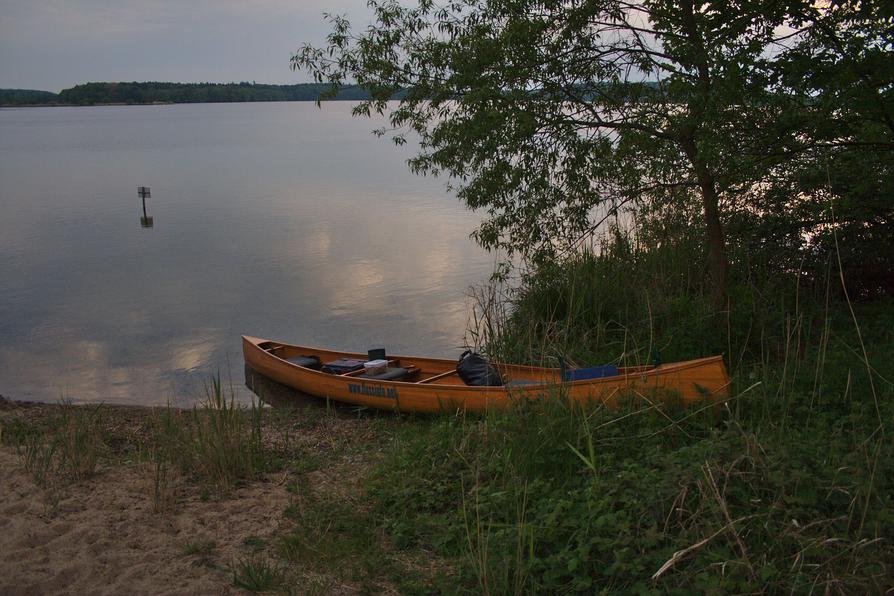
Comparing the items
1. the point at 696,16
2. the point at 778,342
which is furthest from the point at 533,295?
the point at 696,16

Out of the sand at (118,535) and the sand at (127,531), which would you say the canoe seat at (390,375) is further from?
the sand at (118,535)

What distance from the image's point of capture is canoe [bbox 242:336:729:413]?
5.99 meters

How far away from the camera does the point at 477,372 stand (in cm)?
790

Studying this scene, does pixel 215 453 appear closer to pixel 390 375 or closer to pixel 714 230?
pixel 390 375

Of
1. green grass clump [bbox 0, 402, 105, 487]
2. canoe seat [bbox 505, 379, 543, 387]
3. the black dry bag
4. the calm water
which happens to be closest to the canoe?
canoe seat [bbox 505, 379, 543, 387]

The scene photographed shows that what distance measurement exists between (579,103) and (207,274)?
11.0 metres

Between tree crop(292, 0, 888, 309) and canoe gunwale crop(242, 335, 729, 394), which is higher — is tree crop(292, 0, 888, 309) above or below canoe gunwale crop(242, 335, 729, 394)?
above

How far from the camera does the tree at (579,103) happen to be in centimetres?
703

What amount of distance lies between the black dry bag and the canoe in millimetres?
113

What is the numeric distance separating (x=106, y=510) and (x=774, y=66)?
6.00 metres

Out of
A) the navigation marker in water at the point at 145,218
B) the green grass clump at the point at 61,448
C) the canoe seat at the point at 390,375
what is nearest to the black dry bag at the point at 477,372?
the canoe seat at the point at 390,375

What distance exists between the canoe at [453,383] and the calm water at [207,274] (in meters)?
0.94

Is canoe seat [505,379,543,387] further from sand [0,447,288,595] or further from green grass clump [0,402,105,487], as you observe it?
green grass clump [0,402,105,487]

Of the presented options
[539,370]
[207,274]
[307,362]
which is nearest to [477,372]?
[539,370]
